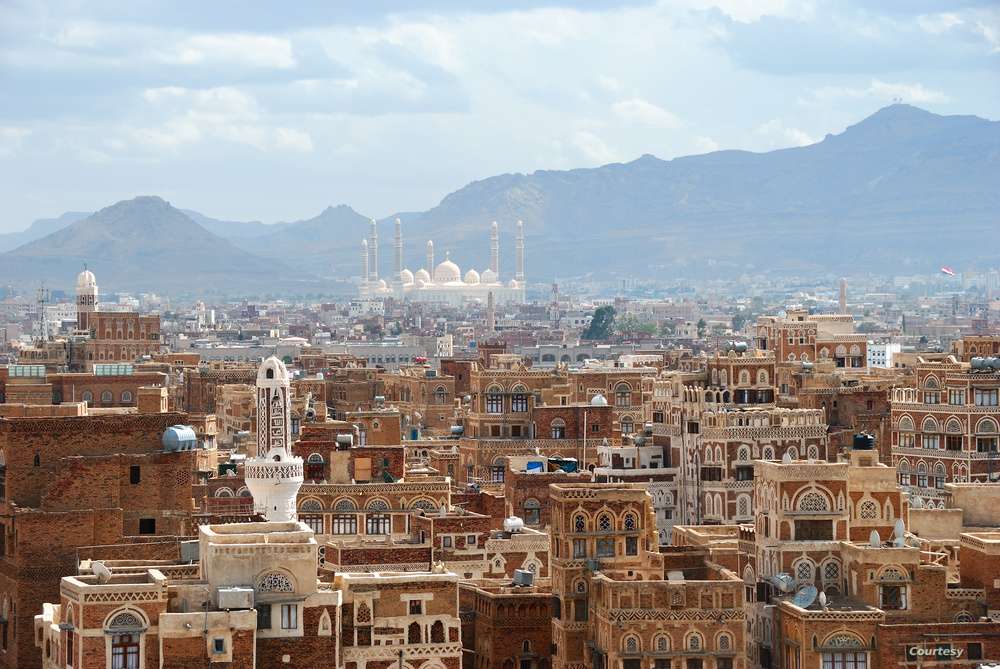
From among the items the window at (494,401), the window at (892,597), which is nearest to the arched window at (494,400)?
the window at (494,401)

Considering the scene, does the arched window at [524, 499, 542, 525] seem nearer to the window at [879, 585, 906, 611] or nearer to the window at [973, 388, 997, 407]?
the window at [973, 388, 997, 407]

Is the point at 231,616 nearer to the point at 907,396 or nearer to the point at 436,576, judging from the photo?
the point at 436,576

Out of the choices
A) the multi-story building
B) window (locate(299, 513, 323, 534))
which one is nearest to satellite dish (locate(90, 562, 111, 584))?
window (locate(299, 513, 323, 534))

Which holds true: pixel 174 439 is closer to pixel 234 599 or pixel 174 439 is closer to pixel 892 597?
pixel 234 599

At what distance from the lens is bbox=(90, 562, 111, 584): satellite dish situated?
196 feet

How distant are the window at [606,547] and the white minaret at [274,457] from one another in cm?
949

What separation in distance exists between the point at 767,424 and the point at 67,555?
36946mm

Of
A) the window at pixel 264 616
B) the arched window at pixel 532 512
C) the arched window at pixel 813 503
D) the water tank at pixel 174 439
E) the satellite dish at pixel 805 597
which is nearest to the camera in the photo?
the window at pixel 264 616

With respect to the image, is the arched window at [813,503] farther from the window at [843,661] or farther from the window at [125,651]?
the window at [125,651]

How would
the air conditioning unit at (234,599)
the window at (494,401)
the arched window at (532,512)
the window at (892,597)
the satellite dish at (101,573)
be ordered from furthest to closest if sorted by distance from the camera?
the window at (494,401), the arched window at (532,512), the window at (892,597), the satellite dish at (101,573), the air conditioning unit at (234,599)

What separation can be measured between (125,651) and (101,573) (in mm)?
2797

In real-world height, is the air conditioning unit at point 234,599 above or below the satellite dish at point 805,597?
above

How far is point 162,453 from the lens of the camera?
73.4m

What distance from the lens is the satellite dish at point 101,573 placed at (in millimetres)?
59781
